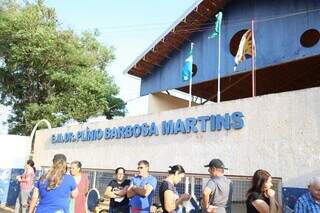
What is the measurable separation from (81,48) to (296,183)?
1548cm

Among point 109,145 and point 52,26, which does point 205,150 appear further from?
point 52,26

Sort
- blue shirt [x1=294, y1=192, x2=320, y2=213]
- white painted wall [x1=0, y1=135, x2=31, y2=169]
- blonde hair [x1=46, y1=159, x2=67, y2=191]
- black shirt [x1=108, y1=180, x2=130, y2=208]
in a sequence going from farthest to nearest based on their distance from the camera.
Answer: white painted wall [x1=0, y1=135, x2=31, y2=169]
black shirt [x1=108, y1=180, x2=130, y2=208]
blonde hair [x1=46, y1=159, x2=67, y2=191]
blue shirt [x1=294, y1=192, x2=320, y2=213]

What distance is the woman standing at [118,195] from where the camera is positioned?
6633 mm

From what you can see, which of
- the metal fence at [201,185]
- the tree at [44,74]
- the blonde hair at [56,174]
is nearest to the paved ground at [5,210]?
the metal fence at [201,185]

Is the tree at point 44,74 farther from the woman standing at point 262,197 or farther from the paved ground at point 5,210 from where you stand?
the woman standing at point 262,197

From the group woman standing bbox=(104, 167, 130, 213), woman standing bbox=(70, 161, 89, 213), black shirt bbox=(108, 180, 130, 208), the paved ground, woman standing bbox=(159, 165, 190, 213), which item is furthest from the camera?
the paved ground

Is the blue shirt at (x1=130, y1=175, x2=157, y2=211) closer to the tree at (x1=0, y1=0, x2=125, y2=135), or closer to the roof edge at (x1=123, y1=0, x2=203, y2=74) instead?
the roof edge at (x1=123, y1=0, x2=203, y2=74)

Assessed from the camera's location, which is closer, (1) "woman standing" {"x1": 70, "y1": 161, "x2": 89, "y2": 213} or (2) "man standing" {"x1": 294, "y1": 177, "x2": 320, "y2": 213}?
(2) "man standing" {"x1": 294, "y1": 177, "x2": 320, "y2": 213}

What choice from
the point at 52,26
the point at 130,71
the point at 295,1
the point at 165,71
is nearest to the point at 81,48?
the point at 52,26

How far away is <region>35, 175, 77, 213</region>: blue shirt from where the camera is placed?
5.05 metres

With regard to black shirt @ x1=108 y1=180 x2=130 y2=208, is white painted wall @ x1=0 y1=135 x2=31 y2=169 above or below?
above

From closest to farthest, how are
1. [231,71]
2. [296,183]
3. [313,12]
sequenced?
[296,183] < [313,12] < [231,71]

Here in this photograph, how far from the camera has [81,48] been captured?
2056cm

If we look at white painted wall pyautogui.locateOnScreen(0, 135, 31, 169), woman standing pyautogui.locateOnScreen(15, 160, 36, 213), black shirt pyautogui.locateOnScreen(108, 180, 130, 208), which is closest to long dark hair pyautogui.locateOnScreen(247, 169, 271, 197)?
black shirt pyautogui.locateOnScreen(108, 180, 130, 208)
